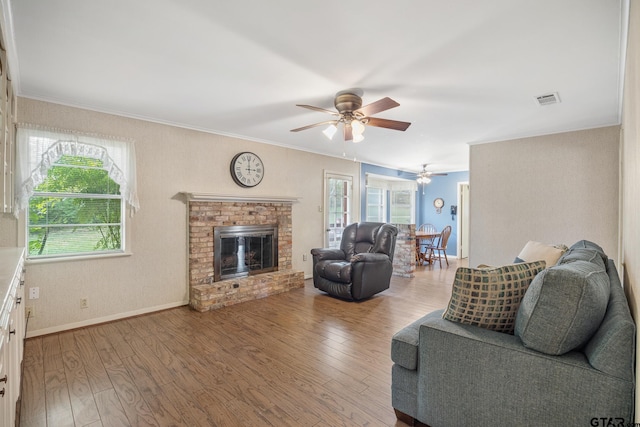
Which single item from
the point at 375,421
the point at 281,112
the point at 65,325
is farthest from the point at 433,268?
the point at 65,325

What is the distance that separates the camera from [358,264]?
4148mm

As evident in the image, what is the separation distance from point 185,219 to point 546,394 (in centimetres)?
391

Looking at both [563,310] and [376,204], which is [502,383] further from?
[376,204]

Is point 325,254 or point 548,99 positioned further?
point 325,254

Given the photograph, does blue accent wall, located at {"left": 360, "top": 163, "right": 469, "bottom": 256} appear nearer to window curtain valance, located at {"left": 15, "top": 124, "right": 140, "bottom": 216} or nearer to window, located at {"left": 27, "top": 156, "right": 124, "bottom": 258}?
window curtain valance, located at {"left": 15, "top": 124, "right": 140, "bottom": 216}

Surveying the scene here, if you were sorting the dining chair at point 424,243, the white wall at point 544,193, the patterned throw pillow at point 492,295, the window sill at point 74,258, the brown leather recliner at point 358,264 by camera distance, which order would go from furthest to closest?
the dining chair at point 424,243 < the brown leather recliner at point 358,264 < the white wall at point 544,193 < the window sill at point 74,258 < the patterned throw pillow at point 492,295

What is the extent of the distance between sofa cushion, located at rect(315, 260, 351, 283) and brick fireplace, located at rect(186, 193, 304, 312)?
1.84 feet

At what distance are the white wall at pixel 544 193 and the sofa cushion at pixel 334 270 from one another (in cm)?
215

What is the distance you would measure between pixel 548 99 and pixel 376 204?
4.80 meters

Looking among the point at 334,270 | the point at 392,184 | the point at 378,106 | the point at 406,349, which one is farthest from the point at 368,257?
the point at 392,184

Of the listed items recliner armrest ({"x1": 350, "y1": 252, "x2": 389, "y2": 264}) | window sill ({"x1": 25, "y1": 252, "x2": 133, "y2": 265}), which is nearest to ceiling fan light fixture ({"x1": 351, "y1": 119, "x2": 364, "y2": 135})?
recliner armrest ({"x1": 350, "y1": 252, "x2": 389, "y2": 264})

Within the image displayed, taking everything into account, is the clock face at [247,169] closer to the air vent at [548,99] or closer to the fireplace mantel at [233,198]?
the fireplace mantel at [233,198]

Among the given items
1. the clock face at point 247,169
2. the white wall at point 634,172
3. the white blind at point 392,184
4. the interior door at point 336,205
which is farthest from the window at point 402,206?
the white wall at point 634,172

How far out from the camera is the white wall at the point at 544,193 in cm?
388
